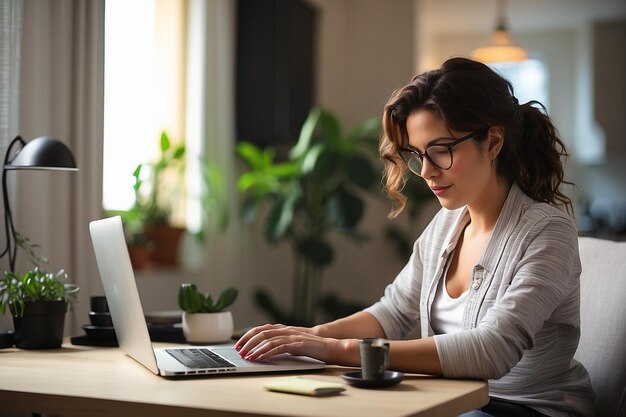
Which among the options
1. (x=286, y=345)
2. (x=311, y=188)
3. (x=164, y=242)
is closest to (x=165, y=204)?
(x=164, y=242)

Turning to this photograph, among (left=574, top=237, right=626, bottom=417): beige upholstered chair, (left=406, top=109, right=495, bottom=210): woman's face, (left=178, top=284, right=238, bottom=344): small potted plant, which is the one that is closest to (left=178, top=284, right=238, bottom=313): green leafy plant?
(left=178, top=284, right=238, bottom=344): small potted plant

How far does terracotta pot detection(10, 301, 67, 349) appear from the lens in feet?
6.15

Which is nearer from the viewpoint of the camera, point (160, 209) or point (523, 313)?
point (523, 313)

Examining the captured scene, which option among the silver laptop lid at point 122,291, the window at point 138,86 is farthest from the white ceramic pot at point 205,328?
the window at point 138,86

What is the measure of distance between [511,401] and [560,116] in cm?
654

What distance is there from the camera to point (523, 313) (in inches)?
58.6

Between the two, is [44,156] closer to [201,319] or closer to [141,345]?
[201,319]

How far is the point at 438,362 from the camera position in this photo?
1452 mm

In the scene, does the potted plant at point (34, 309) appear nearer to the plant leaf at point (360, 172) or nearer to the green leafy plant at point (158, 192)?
the green leafy plant at point (158, 192)

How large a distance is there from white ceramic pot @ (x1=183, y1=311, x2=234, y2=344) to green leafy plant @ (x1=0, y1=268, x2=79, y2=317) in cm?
29

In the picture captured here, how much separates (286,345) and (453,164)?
19.9 inches

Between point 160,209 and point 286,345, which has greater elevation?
point 160,209

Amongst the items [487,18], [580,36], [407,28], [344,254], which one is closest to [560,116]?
[580,36]

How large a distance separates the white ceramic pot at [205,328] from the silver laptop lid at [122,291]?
7.0 inches
